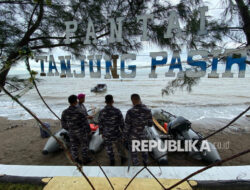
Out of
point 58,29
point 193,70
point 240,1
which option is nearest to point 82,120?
point 58,29

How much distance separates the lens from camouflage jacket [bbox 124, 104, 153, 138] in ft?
9.09

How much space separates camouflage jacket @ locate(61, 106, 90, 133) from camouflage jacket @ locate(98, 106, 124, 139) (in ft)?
1.12

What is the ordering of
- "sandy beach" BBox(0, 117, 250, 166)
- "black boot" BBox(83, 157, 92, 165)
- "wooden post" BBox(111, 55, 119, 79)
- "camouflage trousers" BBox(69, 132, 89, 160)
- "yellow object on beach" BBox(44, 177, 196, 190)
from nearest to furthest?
"yellow object on beach" BBox(44, 177, 196, 190), "wooden post" BBox(111, 55, 119, 79), "camouflage trousers" BBox(69, 132, 89, 160), "black boot" BBox(83, 157, 92, 165), "sandy beach" BBox(0, 117, 250, 166)

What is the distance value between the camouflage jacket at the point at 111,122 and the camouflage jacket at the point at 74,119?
0.34 metres

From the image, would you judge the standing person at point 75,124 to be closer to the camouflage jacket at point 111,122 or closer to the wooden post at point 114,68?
the camouflage jacket at point 111,122

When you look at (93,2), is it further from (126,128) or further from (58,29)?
(126,128)

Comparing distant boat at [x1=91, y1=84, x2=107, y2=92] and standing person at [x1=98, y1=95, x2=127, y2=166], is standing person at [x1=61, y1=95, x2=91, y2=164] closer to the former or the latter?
standing person at [x1=98, y1=95, x2=127, y2=166]

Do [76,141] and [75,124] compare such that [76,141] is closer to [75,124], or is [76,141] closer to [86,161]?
[75,124]

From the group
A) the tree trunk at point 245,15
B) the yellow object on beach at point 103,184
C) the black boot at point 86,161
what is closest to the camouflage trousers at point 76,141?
the black boot at point 86,161

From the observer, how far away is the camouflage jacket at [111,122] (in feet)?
9.64

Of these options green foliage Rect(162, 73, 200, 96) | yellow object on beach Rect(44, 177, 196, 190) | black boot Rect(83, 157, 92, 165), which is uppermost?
green foliage Rect(162, 73, 200, 96)

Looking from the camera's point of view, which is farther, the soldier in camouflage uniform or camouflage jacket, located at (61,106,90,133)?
camouflage jacket, located at (61,106,90,133)

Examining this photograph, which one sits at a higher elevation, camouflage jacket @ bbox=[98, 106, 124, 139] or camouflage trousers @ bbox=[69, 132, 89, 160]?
camouflage jacket @ bbox=[98, 106, 124, 139]

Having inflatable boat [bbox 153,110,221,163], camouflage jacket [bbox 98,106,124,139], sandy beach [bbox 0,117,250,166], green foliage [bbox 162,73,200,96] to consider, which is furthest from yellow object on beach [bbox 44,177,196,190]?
inflatable boat [bbox 153,110,221,163]
